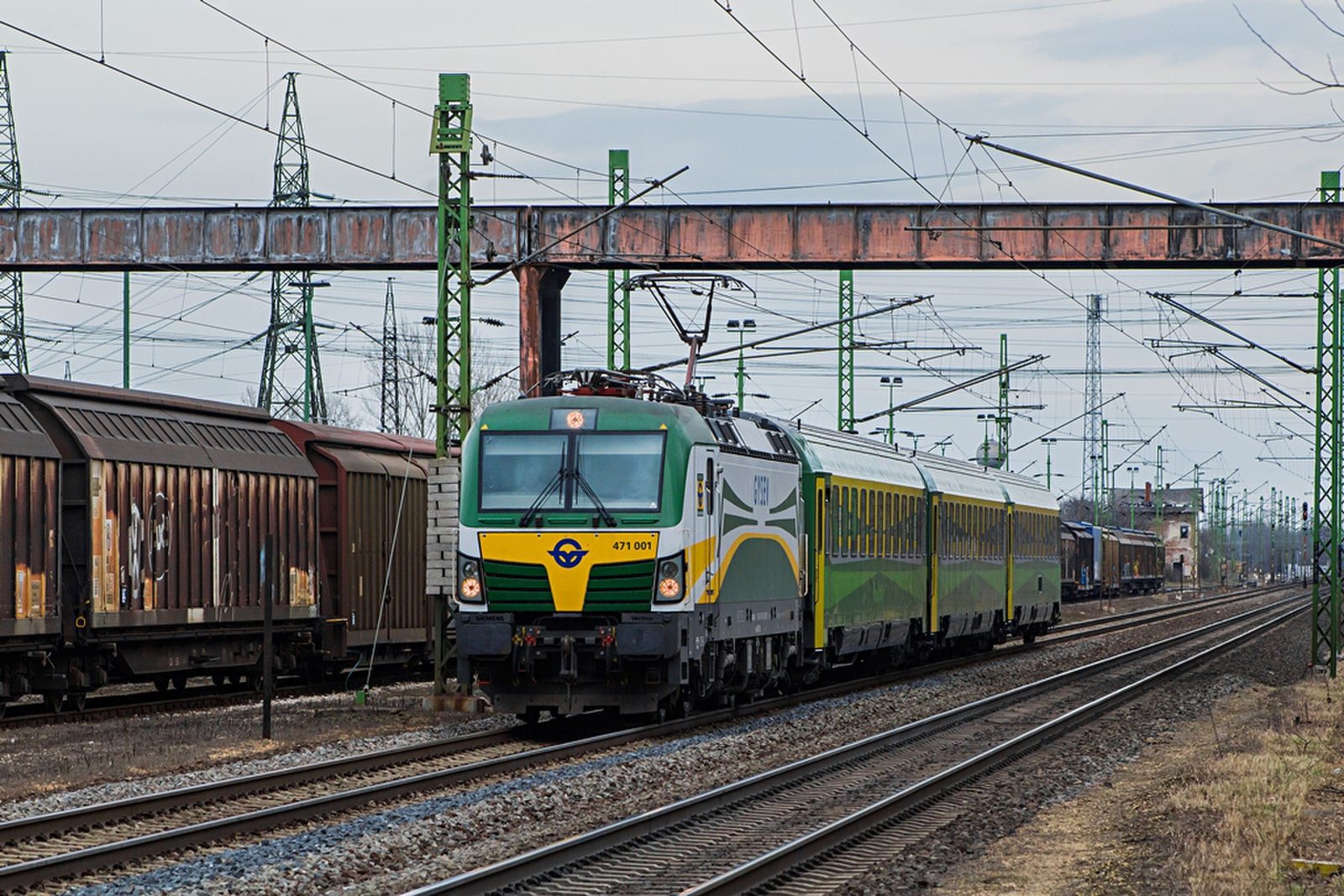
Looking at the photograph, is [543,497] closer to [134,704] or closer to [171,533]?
[171,533]

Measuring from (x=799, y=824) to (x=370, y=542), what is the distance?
50.8 feet

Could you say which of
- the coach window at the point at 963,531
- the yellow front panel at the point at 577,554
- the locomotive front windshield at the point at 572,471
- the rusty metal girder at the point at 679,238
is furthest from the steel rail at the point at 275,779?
the rusty metal girder at the point at 679,238

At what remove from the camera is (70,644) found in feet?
68.7

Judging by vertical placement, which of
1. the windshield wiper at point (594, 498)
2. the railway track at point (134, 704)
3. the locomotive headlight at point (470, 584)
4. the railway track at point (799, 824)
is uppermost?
the windshield wiper at point (594, 498)

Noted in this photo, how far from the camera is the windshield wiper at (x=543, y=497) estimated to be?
18.2 m

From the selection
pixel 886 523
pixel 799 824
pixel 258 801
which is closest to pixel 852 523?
pixel 886 523

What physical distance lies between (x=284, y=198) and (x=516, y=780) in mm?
39360

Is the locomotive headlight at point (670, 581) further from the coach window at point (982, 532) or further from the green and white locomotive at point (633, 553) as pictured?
the coach window at point (982, 532)

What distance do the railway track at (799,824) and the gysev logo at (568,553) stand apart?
3.26m

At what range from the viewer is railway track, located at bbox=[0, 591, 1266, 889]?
1119cm

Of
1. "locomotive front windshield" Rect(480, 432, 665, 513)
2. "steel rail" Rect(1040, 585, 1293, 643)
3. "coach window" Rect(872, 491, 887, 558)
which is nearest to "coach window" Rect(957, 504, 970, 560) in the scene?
"coach window" Rect(872, 491, 887, 558)

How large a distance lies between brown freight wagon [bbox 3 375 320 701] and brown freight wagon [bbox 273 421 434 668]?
486 millimetres

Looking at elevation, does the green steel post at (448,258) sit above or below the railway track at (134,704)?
above

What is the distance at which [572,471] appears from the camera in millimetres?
→ 18312
